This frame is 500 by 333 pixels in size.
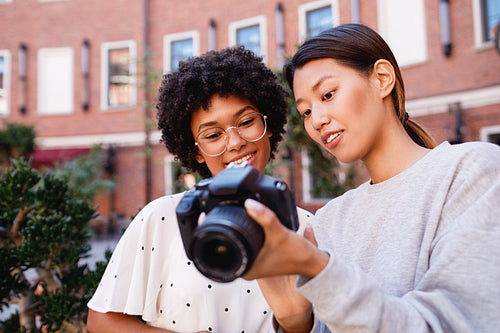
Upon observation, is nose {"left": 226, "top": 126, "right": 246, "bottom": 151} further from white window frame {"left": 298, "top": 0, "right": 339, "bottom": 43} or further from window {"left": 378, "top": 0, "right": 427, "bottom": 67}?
white window frame {"left": 298, "top": 0, "right": 339, "bottom": 43}

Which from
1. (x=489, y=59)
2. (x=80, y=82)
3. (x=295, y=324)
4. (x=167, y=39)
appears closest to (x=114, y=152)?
(x=80, y=82)

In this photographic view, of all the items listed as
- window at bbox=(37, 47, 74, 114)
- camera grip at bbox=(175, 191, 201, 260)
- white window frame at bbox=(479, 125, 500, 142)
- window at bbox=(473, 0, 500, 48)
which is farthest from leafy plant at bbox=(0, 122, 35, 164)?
window at bbox=(473, 0, 500, 48)

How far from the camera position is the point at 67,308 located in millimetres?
2137

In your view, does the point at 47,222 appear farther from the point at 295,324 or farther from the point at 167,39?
the point at 167,39

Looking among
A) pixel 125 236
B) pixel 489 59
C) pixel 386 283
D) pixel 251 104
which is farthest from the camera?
pixel 489 59

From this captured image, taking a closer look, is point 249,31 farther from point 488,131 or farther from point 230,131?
point 230,131

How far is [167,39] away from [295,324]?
43.7ft

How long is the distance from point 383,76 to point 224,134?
2.25 feet

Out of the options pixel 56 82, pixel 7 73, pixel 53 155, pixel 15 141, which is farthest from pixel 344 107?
pixel 7 73


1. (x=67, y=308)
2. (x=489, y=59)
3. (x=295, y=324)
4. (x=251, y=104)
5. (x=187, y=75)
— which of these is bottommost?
(x=67, y=308)

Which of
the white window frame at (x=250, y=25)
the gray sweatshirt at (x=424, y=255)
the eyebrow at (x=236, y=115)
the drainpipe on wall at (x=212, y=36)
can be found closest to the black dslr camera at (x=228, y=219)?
the gray sweatshirt at (x=424, y=255)

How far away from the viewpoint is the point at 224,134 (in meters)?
1.68

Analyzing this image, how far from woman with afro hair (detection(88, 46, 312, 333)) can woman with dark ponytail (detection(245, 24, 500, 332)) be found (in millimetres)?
350

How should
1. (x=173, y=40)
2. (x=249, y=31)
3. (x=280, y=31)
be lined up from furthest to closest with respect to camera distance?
(x=173, y=40), (x=249, y=31), (x=280, y=31)
